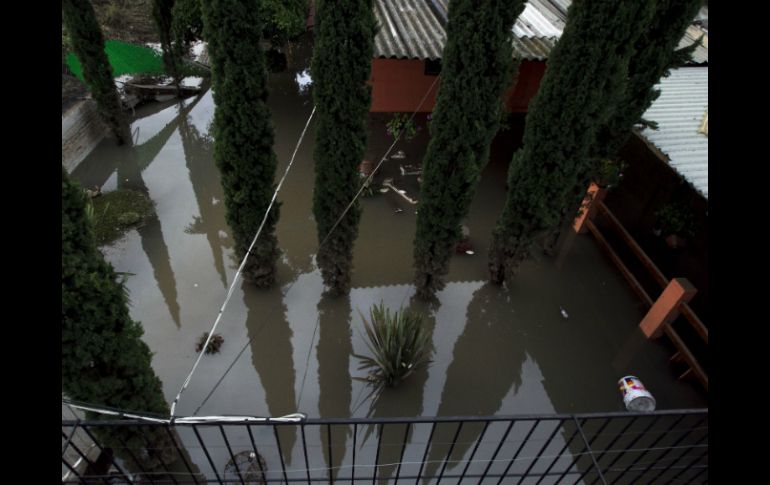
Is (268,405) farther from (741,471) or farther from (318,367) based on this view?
(741,471)

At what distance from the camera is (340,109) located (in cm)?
533

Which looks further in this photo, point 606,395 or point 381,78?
point 381,78

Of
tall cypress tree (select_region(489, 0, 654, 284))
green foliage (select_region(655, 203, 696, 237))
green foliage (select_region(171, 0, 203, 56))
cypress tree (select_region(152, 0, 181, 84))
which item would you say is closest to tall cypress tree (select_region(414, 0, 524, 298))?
tall cypress tree (select_region(489, 0, 654, 284))

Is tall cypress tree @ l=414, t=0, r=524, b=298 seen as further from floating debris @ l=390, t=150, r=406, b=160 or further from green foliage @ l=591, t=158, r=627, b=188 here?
floating debris @ l=390, t=150, r=406, b=160

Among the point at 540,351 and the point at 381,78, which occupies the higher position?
the point at 381,78

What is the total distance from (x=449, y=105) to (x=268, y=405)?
4.89 meters

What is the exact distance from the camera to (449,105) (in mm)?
5289

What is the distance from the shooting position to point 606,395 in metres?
6.27

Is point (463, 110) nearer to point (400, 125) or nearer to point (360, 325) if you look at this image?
point (360, 325)

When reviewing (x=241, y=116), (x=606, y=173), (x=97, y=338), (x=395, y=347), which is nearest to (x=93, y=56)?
(x=241, y=116)
